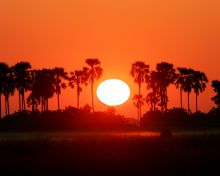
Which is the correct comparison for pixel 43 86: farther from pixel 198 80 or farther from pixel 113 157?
pixel 113 157

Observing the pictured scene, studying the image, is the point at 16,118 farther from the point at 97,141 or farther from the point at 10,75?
the point at 97,141

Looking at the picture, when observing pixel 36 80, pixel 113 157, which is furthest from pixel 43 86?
pixel 113 157

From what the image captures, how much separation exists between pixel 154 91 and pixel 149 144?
91793 millimetres

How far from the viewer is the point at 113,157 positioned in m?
31.9

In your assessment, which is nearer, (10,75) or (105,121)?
(105,121)

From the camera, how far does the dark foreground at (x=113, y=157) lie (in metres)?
27.8

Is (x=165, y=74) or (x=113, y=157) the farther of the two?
(x=165, y=74)

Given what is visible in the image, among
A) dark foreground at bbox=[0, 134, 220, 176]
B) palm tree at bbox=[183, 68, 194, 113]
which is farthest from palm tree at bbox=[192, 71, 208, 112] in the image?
dark foreground at bbox=[0, 134, 220, 176]

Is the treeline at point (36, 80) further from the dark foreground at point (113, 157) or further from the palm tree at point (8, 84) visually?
the dark foreground at point (113, 157)

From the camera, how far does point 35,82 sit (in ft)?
383

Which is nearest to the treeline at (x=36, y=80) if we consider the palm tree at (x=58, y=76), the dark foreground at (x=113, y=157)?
the palm tree at (x=58, y=76)

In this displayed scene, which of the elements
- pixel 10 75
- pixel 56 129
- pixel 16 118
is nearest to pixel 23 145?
pixel 56 129

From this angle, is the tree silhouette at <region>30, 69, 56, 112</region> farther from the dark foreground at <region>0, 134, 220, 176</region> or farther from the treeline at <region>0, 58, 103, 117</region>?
the dark foreground at <region>0, 134, 220, 176</region>

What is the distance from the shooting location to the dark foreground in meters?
27.8
